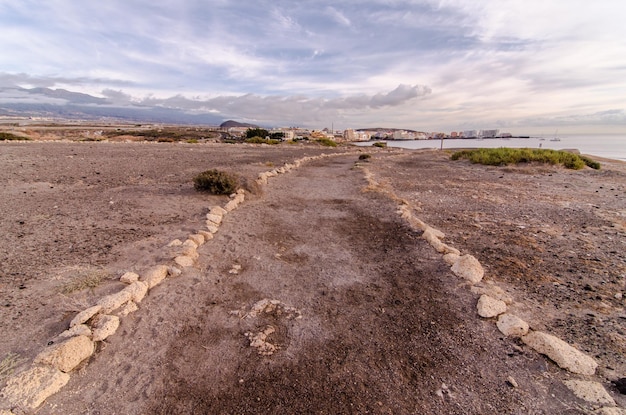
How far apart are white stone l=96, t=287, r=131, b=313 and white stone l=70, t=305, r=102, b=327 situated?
93 mm

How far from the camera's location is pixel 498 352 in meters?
2.96

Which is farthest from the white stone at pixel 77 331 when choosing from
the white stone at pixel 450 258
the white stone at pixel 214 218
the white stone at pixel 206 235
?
the white stone at pixel 450 258

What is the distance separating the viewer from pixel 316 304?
3.84 metres

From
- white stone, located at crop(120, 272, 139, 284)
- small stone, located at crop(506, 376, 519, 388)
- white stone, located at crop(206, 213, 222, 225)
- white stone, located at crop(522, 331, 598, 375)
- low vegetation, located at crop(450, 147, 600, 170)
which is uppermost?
low vegetation, located at crop(450, 147, 600, 170)

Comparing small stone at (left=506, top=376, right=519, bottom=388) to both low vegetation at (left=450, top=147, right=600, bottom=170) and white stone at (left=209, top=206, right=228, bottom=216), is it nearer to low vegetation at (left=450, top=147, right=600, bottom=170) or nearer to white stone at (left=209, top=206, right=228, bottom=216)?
white stone at (left=209, top=206, right=228, bottom=216)

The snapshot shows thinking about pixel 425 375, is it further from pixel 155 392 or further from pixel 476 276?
pixel 155 392

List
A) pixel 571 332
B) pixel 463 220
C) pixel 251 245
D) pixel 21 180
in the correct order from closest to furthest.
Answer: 1. pixel 571 332
2. pixel 251 245
3. pixel 463 220
4. pixel 21 180

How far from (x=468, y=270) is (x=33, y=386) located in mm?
4899

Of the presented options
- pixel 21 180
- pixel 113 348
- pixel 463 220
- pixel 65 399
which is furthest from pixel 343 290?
pixel 21 180

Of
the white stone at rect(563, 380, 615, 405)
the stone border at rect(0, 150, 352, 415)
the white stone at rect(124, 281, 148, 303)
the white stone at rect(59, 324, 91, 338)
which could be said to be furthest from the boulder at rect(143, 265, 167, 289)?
the white stone at rect(563, 380, 615, 405)

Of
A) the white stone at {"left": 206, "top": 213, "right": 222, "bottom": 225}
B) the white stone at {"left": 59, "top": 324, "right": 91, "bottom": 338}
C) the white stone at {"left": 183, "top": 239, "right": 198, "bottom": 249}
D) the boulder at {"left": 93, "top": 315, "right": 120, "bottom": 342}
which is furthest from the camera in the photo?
the white stone at {"left": 206, "top": 213, "right": 222, "bottom": 225}

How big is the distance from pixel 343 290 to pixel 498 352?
1.89 metres

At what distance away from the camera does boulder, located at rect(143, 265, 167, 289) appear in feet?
13.4

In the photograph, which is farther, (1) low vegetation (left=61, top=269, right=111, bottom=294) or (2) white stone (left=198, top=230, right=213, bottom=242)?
(2) white stone (left=198, top=230, right=213, bottom=242)
